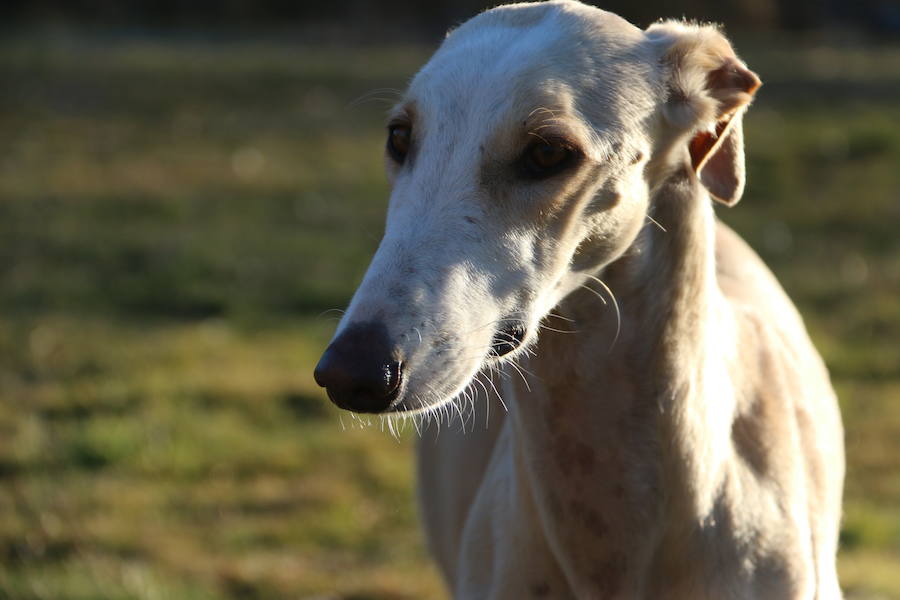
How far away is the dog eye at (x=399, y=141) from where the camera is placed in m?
2.46

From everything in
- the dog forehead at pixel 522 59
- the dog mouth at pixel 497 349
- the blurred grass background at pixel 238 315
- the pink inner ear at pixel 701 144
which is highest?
the dog forehead at pixel 522 59

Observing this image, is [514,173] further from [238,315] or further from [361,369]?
[238,315]

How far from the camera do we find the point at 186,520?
453 centimetres

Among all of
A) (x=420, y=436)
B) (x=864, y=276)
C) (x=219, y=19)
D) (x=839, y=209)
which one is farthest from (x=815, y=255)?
(x=219, y=19)

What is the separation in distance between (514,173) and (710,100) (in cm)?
48

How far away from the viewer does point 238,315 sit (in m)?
6.60

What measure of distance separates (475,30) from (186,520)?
263cm

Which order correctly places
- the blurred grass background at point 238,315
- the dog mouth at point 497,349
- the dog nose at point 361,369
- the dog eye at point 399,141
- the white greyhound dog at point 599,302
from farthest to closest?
the blurred grass background at point 238,315 → the dog eye at point 399,141 → the white greyhound dog at point 599,302 → the dog mouth at point 497,349 → the dog nose at point 361,369

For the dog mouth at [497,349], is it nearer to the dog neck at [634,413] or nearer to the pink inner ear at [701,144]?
the dog neck at [634,413]

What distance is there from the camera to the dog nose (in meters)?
2.01

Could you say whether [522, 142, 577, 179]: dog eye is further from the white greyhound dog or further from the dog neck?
the dog neck

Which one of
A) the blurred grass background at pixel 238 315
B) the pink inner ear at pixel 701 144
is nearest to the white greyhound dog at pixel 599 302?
the pink inner ear at pixel 701 144

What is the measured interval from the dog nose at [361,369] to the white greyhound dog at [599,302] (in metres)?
0.10

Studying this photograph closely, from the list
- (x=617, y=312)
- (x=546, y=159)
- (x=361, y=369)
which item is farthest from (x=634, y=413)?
(x=361, y=369)
